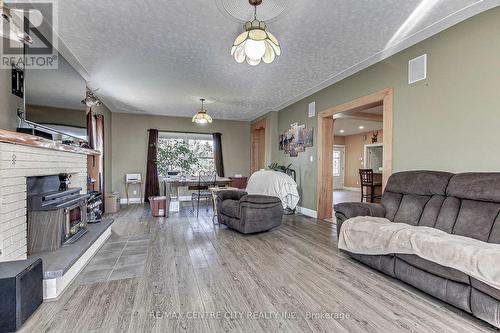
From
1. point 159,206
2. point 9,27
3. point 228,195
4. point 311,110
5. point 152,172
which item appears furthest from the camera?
point 152,172

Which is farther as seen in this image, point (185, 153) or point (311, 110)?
point (185, 153)

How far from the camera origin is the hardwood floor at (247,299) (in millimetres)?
1655

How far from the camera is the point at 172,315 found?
176 cm

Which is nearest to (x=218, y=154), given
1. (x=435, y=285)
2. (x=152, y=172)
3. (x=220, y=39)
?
(x=152, y=172)

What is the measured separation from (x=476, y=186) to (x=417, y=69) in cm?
163

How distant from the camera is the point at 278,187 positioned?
191 inches

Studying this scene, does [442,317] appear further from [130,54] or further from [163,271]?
[130,54]

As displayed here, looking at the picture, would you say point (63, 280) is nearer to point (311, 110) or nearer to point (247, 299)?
point (247, 299)

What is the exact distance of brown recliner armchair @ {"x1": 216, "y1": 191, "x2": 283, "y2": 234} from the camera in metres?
3.69

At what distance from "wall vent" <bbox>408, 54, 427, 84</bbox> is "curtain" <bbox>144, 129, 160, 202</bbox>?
624 cm

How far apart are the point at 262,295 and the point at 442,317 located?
1328 mm

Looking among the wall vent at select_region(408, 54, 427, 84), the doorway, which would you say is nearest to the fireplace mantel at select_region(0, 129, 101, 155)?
the wall vent at select_region(408, 54, 427, 84)

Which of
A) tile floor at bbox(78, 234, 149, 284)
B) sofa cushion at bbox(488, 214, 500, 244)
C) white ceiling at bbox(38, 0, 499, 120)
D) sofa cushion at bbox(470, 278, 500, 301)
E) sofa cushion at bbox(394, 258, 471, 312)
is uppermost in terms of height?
white ceiling at bbox(38, 0, 499, 120)

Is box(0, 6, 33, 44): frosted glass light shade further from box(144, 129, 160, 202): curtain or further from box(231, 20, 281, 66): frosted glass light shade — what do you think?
box(144, 129, 160, 202): curtain
